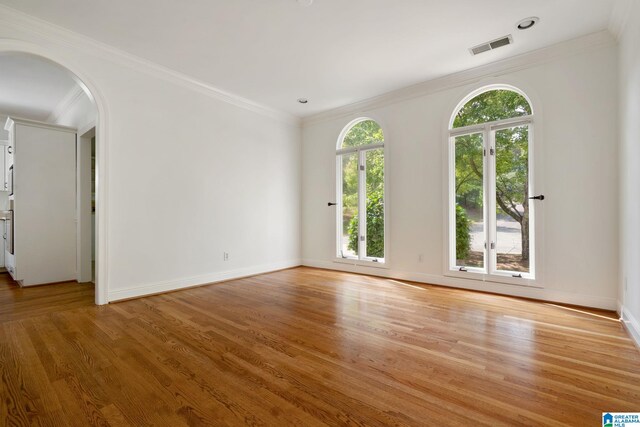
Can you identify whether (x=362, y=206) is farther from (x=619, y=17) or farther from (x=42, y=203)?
(x=42, y=203)

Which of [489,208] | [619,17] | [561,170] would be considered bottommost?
[489,208]

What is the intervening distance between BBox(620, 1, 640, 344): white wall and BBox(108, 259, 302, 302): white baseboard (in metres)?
4.54

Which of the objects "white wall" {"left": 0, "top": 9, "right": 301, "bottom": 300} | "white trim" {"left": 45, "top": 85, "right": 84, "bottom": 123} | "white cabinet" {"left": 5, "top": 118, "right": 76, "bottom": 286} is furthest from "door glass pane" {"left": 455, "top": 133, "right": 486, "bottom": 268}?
"white cabinet" {"left": 5, "top": 118, "right": 76, "bottom": 286}

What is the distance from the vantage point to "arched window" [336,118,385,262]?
5.12 meters

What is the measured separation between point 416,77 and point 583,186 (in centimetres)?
239

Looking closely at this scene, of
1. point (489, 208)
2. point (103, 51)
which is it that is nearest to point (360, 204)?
point (489, 208)

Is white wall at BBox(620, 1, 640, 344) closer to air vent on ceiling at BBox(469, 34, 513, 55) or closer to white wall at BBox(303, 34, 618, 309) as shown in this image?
white wall at BBox(303, 34, 618, 309)

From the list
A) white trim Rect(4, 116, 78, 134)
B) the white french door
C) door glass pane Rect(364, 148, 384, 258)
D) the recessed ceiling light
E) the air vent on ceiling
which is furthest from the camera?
door glass pane Rect(364, 148, 384, 258)

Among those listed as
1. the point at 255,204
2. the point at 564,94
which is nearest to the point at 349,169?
the point at 255,204

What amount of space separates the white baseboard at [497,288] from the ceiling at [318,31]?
9.18ft

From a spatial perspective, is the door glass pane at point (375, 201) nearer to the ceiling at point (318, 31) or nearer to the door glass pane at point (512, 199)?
the ceiling at point (318, 31)

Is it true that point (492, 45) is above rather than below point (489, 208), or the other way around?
above

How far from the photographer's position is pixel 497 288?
3.87m
